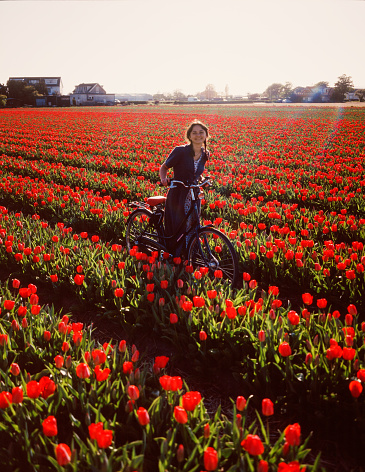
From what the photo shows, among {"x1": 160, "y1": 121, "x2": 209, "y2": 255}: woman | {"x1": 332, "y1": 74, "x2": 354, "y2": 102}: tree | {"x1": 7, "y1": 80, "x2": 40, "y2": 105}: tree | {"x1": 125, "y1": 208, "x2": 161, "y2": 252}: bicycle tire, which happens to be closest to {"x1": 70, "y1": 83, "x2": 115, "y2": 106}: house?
{"x1": 7, "y1": 80, "x2": 40, "y2": 105}: tree

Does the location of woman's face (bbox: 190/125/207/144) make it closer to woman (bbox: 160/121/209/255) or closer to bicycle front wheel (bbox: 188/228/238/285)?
woman (bbox: 160/121/209/255)

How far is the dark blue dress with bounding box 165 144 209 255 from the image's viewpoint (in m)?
4.46

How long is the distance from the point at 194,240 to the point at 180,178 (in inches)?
31.4

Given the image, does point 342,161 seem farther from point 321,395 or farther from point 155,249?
point 321,395

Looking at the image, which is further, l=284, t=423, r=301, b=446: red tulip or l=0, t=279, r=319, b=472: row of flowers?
l=0, t=279, r=319, b=472: row of flowers

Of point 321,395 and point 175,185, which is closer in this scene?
point 321,395

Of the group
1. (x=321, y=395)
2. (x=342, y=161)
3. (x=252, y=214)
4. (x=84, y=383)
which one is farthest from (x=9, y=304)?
(x=342, y=161)

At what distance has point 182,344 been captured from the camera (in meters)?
3.20

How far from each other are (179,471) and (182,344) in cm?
138

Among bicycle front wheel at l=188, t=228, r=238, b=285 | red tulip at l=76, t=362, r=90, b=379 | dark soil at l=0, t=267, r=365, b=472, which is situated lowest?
dark soil at l=0, t=267, r=365, b=472

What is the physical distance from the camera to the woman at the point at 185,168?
14.4ft

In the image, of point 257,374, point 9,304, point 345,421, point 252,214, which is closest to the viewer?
point 345,421

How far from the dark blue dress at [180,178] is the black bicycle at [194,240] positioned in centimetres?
11

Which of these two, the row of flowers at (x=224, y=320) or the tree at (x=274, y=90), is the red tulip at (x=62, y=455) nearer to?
the row of flowers at (x=224, y=320)
